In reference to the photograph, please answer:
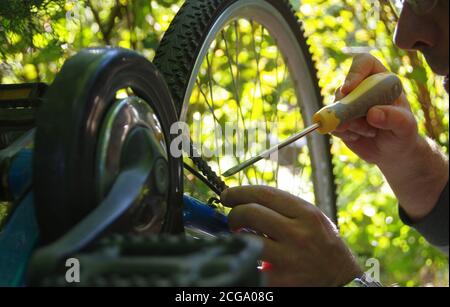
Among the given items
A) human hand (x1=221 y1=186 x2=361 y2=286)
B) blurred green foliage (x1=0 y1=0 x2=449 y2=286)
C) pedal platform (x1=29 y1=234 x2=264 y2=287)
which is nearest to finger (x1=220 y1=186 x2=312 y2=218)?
human hand (x1=221 y1=186 x2=361 y2=286)

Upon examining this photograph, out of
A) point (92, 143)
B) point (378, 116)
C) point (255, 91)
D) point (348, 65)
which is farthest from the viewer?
point (348, 65)

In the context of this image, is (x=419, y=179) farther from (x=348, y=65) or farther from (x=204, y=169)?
(x=348, y=65)

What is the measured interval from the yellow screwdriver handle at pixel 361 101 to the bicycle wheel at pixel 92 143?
0.26 meters

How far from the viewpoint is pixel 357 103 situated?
2.76 feet

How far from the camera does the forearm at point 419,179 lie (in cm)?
104

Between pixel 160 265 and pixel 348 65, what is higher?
pixel 348 65

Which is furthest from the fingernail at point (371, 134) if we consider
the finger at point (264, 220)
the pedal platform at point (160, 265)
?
the pedal platform at point (160, 265)

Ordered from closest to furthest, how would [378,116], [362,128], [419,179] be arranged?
1. [378,116]
2. [362,128]
3. [419,179]

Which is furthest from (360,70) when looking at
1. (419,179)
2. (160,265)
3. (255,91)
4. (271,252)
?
(160,265)

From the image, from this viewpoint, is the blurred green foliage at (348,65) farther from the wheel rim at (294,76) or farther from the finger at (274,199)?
the finger at (274,199)

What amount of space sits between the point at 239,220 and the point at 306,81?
0.73 m

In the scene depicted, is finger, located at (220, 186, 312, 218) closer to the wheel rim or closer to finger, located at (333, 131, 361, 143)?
finger, located at (333, 131, 361, 143)

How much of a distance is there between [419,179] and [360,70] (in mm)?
227

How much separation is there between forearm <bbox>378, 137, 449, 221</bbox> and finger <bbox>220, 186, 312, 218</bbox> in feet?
1.02
